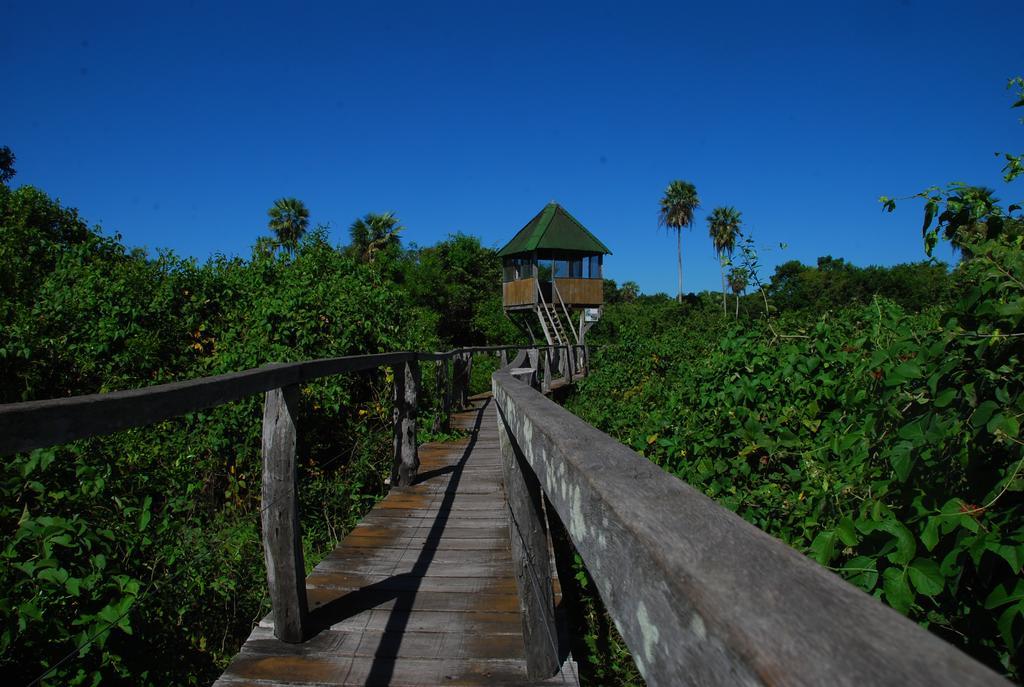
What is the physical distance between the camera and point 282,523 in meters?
2.83

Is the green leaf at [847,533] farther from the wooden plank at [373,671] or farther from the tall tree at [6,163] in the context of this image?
the tall tree at [6,163]

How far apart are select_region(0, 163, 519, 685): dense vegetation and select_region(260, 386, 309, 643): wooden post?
0.51 meters

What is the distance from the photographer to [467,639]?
2.96 meters

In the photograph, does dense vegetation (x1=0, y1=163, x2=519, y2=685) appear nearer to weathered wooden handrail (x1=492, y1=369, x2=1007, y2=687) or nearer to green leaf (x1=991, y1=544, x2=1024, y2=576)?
weathered wooden handrail (x1=492, y1=369, x2=1007, y2=687)

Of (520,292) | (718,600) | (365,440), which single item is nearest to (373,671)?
(718,600)

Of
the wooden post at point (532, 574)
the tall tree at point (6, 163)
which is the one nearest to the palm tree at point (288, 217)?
the tall tree at point (6, 163)

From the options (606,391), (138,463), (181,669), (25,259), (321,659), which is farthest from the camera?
(606,391)

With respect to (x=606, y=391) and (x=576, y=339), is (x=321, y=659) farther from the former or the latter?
(x=576, y=339)

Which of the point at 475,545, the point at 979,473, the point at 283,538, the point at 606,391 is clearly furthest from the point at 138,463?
the point at 606,391

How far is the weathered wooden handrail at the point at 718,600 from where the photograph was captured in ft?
1.46

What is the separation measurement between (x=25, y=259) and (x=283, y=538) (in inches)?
432

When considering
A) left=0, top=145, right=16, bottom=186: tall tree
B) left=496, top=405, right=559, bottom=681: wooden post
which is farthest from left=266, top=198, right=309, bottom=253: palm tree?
left=496, top=405, right=559, bottom=681: wooden post

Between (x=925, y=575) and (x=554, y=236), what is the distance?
3059 cm

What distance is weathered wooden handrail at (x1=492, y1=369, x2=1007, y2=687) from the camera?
1.46 ft
